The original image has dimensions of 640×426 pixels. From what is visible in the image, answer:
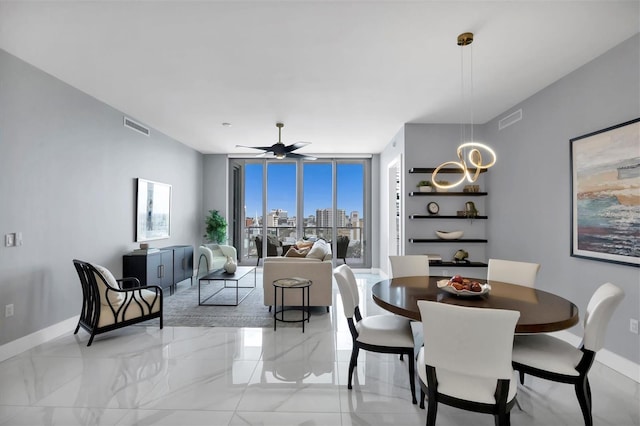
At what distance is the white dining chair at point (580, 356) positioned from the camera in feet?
6.25

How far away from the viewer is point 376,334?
2.42 m

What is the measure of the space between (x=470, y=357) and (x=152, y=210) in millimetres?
5353

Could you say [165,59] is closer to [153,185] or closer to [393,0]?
[393,0]

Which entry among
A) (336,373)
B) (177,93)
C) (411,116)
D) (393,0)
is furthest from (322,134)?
(336,373)

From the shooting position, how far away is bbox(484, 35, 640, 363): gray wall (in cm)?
279

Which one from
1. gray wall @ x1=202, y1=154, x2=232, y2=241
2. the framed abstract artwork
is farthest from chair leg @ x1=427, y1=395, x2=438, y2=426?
gray wall @ x1=202, y1=154, x2=232, y2=241

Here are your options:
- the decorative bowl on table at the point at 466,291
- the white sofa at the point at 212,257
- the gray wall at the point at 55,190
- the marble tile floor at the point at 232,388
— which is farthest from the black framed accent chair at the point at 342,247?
the decorative bowl on table at the point at 466,291

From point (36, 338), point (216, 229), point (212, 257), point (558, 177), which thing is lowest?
point (36, 338)

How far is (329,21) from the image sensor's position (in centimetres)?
250

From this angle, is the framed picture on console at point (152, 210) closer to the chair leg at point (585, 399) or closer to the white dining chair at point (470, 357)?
the white dining chair at point (470, 357)

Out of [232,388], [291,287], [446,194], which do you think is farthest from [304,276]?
[446,194]

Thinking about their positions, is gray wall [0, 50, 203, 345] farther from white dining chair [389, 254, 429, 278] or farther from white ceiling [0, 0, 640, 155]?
white dining chair [389, 254, 429, 278]

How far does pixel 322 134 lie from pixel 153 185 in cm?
313

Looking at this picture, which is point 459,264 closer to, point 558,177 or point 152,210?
point 558,177
